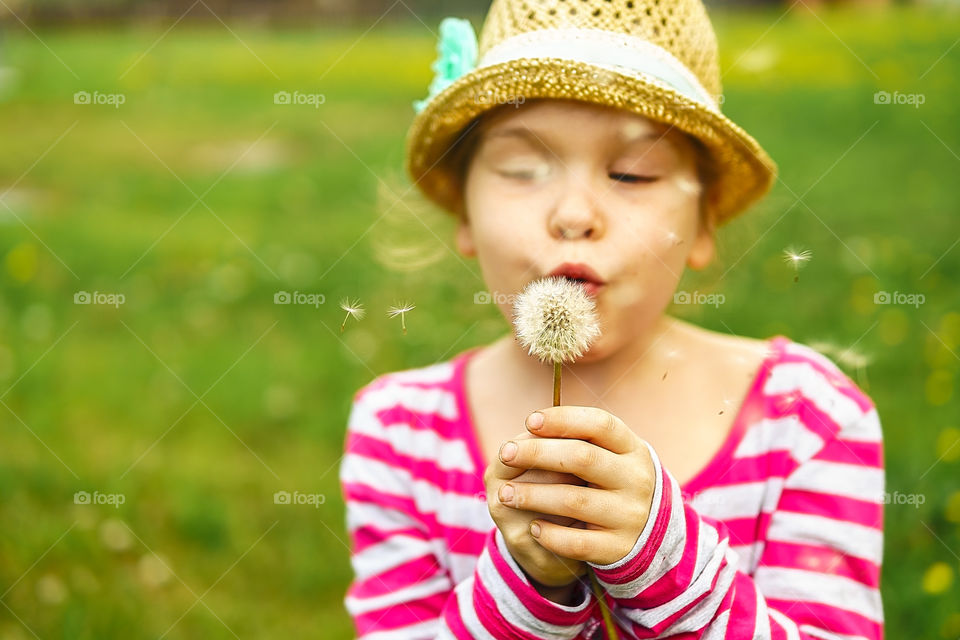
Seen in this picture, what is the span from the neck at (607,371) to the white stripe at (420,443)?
0.19 metres

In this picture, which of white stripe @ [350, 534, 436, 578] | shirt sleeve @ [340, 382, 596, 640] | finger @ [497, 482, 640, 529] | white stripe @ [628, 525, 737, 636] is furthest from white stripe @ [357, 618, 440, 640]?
finger @ [497, 482, 640, 529]

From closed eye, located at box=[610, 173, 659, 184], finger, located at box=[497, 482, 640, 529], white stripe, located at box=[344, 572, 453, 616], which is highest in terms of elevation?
closed eye, located at box=[610, 173, 659, 184]

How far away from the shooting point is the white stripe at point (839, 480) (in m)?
1.62

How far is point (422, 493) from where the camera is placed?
180 cm

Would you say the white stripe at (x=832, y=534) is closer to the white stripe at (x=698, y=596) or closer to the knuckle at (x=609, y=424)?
the white stripe at (x=698, y=596)

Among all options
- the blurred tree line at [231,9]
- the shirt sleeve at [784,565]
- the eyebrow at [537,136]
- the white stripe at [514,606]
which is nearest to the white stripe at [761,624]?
the shirt sleeve at [784,565]

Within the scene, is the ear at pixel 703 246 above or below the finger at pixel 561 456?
above

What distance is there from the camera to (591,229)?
146 cm

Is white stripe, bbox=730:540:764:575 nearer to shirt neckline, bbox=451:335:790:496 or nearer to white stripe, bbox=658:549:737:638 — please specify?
shirt neckline, bbox=451:335:790:496

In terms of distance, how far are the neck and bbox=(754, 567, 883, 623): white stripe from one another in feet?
1.35

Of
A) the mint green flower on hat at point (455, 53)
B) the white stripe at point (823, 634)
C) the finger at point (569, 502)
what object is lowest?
the white stripe at point (823, 634)

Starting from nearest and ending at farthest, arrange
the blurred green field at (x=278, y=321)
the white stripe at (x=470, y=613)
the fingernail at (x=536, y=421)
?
the fingernail at (x=536, y=421) → the white stripe at (x=470, y=613) → the blurred green field at (x=278, y=321)

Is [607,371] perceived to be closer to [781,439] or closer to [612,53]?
[781,439]

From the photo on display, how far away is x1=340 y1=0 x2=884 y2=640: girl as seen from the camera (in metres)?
1.29
